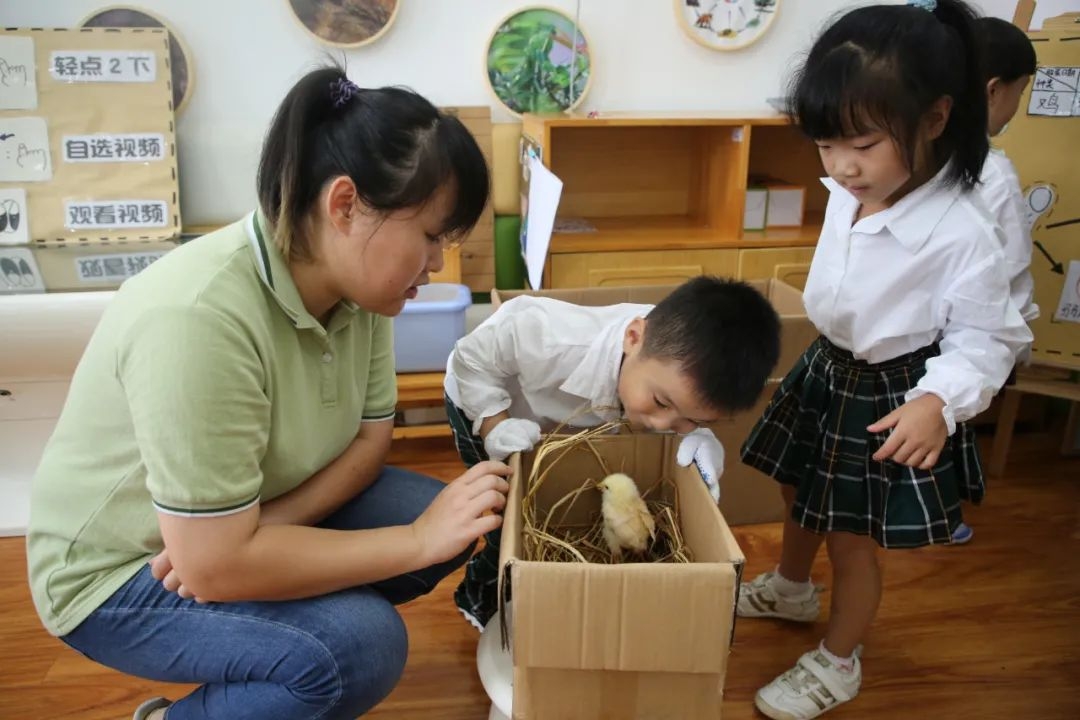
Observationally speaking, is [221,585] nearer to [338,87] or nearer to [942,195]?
[338,87]

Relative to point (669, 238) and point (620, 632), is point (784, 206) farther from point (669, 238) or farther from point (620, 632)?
point (620, 632)

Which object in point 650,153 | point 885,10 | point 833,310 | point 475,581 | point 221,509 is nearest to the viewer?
point 221,509

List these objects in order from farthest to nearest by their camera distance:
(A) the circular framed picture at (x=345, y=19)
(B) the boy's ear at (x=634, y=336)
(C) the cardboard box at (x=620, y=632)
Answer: (A) the circular framed picture at (x=345, y=19)
(B) the boy's ear at (x=634, y=336)
(C) the cardboard box at (x=620, y=632)

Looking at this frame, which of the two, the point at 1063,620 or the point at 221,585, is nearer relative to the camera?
the point at 221,585

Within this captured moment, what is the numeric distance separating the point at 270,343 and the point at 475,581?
0.68 m

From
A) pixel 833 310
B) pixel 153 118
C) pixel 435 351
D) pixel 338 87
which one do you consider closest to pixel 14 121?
pixel 153 118

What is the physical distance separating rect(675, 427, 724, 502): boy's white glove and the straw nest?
85 millimetres

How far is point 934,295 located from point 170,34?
1868 millimetres

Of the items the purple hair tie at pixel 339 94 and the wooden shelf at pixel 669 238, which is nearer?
the purple hair tie at pixel 339 94

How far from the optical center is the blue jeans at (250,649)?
0.85 meters

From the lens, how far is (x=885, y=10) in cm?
101

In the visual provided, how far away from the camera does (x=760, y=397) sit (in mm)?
1477

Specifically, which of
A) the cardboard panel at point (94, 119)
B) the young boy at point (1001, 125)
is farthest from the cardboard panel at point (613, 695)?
the cardboard panel at point (94, 119)

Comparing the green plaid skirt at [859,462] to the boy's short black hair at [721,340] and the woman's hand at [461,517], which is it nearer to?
the boy's short black hair at [721,340]
